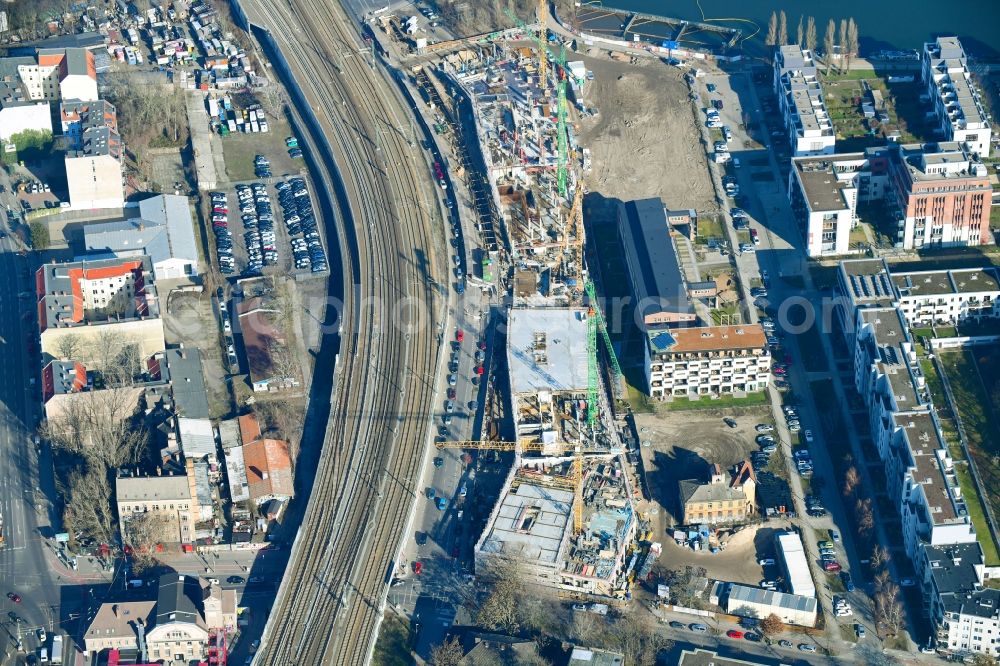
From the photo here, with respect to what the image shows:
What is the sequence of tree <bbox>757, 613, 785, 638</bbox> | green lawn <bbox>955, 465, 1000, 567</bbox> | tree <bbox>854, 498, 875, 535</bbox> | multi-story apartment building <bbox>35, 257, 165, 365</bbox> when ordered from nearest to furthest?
1. tree <bbox>757, 613, 785, 638</bbox>
2. green lawn <bbox>955, 465, 1000, 567</bbox>
3. tree <bbox>854, 498, 875, 535</bbox>
4. multi-story apartment building <bbox>35, 257, 165, 365</bbox>

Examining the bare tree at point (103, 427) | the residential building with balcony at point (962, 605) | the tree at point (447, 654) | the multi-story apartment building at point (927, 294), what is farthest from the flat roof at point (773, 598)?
the bare tree at point (103, 427)

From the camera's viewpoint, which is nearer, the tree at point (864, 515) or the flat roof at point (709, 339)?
the tree at point (864, 515)

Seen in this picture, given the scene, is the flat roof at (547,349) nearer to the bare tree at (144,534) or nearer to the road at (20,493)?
the bare tree at (144,534)

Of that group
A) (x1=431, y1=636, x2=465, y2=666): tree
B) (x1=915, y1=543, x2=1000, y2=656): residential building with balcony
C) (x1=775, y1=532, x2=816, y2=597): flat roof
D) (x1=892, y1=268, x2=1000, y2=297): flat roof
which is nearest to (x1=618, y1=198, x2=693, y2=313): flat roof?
(x1=892, y1=268, x2=1000, y2=297): flat roof

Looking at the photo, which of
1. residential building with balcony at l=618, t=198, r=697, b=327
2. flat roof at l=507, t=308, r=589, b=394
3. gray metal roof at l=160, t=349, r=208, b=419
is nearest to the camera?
gray metal roof at l=160, t=349, r=208, b=419

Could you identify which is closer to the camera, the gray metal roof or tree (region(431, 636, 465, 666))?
tree (region(431, 636, 465, 666))

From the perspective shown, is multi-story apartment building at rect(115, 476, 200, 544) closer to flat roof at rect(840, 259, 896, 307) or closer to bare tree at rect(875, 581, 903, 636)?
bare tree at rect(875, 581, 903, 636)

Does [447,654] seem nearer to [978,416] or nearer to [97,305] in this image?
[978,416]
